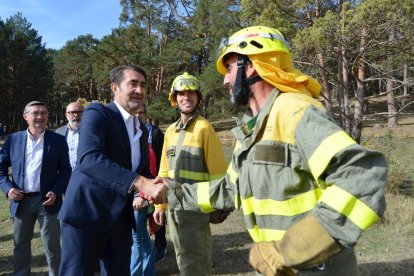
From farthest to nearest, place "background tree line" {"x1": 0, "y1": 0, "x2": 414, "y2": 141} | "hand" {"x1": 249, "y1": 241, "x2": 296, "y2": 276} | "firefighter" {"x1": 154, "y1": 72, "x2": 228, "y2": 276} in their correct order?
"background tree line" {"x1": 0, "y1": 0, "x2": 414, "y2": 141}, "firefighter" {"x1": 154, "y1": 72, "x2": 228, "y2": 276}, "hand" {"x1": 249, "y1": 241, "x2": 296, "y2": 276}

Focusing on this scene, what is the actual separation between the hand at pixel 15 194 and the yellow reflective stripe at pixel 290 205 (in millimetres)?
3296

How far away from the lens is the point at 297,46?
29.5 ft

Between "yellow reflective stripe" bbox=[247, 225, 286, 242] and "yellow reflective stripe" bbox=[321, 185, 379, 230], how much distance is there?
432 mm

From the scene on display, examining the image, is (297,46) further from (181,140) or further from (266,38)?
(266,38)

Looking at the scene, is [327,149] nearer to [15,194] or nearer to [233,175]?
[233,175]

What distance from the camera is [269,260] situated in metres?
1.65

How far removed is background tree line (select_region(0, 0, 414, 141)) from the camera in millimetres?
8758

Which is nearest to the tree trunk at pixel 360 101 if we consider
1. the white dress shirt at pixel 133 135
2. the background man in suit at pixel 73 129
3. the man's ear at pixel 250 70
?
the background man in suit at pixel 73 129

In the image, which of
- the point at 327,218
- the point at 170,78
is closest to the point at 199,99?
the point at 327,218

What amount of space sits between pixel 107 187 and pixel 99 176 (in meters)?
0.18

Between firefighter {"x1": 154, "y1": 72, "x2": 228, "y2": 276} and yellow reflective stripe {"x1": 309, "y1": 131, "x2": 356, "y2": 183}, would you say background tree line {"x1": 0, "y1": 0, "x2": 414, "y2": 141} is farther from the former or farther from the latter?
yellow reflective stripe {"x1": 309, "y1": 131, "x2": 356, "y2": 183}

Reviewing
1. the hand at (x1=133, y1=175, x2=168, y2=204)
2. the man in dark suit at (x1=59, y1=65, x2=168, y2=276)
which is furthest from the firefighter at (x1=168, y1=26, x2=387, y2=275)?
the man in dark suit at (x1=59, y1=65, x2=168, y2=276)

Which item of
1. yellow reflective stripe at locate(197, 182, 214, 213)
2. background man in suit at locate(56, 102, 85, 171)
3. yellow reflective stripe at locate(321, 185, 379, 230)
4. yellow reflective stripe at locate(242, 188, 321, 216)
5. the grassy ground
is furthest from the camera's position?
background man in suit at locate(56, 102, 85, 171)

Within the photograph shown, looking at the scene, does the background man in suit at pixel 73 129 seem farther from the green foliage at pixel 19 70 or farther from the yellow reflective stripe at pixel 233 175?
the green foliage at pixel 19 70
